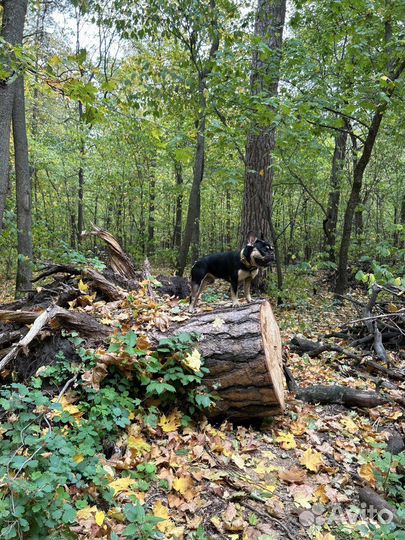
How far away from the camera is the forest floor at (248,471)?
2.60 meters

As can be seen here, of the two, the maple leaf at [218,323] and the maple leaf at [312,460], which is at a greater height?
the maple leaf at [218,323]

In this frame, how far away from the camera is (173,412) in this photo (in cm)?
372

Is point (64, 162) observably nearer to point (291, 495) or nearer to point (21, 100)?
point (21, 100)

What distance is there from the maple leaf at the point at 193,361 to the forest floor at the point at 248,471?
538 mm

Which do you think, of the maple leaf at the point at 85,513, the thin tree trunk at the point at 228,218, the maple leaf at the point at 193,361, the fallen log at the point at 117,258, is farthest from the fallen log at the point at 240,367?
the thin tree trunk at the point at 228,218

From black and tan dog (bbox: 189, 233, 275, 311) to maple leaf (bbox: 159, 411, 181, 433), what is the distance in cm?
165

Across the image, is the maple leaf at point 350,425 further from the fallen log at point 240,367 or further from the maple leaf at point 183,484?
the maple leaf at point 183,484

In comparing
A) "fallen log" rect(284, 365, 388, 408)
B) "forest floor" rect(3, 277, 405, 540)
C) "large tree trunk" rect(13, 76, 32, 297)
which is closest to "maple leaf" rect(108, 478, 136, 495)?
"forest floor" rect(3, 277, 405, 540)

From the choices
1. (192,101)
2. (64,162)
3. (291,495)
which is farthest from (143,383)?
(64,162)

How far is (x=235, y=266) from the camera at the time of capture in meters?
5.09

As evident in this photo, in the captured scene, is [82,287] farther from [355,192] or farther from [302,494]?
[355,192]

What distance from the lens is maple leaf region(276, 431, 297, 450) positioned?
3.66 meters

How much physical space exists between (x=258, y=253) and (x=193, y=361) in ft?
5.93

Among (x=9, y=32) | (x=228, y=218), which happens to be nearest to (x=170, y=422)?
(x=9, y=32)
